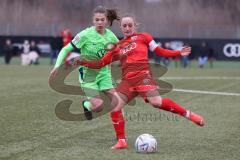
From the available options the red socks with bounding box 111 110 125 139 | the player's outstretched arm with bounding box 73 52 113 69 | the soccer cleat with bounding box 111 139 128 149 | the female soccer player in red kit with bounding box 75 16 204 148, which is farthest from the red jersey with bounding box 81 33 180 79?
the soccer cleat with bounding box 111 139 128 149

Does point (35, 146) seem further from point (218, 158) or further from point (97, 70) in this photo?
point (218, 158)

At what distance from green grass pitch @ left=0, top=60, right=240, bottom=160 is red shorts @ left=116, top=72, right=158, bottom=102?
0.76m

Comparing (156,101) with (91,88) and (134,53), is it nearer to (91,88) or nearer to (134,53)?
(134,53)

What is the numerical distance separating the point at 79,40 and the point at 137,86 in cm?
128

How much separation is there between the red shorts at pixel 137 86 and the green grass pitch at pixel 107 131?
762mm

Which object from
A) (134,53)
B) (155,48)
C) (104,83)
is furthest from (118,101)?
(155,48)

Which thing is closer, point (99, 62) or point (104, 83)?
point (99, 62)

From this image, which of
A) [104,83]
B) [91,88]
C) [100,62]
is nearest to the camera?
[100,62]

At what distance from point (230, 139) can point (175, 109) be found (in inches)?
42.3

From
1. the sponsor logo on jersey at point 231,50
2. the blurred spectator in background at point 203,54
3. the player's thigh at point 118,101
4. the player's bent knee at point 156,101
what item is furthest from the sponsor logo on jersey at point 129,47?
the sponsor logo on jersey at point 231,50

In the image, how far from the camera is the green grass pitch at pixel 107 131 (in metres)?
7.93

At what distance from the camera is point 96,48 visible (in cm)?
930

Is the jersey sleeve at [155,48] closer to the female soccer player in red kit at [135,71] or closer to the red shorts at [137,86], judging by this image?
the female soccer player in red kit at [135,71]

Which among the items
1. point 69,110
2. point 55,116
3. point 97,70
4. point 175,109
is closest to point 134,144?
point 175,109
